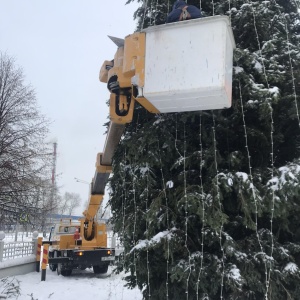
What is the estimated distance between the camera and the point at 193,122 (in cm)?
529

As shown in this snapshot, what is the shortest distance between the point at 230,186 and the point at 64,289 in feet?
21.0

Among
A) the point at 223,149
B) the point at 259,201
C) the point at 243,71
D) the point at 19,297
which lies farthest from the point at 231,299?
the point at 19,297

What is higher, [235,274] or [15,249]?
[235,274]

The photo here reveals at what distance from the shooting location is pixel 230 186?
14.8 feet

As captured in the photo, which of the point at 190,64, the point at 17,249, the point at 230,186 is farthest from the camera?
the point at 17,249

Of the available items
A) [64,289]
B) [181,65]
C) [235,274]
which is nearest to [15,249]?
[64,289]

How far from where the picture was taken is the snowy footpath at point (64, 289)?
323 inches

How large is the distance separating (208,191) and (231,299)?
133 cm

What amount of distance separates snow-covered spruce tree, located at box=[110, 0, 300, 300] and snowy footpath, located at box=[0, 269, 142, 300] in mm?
3352

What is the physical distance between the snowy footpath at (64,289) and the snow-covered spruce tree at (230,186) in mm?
3352

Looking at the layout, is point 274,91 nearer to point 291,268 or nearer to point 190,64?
point 190,64

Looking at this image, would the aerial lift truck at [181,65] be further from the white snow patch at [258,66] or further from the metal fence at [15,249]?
the metal fence at [15,249]

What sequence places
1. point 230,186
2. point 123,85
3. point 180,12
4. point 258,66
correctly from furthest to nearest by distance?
point 258,66, point 230,186, point 123,85, point 180,12

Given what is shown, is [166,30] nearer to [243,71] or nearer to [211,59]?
[211,59]
